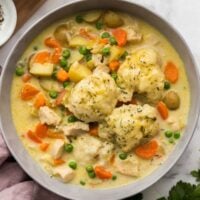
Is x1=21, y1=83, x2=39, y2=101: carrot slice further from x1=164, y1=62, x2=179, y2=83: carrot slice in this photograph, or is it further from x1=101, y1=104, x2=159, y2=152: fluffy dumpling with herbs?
x1=164, y1=62, x2=179, y2=83: carrot slice

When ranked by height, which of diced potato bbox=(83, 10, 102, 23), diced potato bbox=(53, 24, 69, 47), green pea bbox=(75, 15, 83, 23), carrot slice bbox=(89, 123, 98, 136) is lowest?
carrot slice bbox=(89, 123, 98, 136)

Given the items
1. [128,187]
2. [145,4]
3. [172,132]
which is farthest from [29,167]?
[145,4]

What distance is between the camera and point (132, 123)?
13.3ft

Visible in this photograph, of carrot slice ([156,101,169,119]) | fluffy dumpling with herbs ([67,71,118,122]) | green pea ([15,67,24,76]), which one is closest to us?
fluffy dumpling with herbs ([67,71,118,122])

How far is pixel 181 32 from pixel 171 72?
37 cm

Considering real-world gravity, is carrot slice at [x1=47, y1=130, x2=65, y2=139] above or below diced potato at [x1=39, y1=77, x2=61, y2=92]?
below

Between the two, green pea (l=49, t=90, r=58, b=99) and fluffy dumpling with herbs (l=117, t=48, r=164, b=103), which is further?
green pea (l=49, t=90, r=58, b=99)

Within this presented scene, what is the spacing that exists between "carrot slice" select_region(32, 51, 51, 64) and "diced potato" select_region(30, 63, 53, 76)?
1.1 inches

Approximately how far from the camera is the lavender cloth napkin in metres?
4.19

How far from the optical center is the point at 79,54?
13.9ft

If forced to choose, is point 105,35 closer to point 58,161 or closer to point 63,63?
point 63,63

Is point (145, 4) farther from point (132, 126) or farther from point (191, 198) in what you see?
point (191, 198)

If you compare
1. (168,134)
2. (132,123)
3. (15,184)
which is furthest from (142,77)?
(15,184)

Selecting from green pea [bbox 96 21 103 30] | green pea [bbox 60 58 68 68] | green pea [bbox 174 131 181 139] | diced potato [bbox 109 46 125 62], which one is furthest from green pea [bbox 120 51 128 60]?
green pea [bbox 174 131 181 139]
